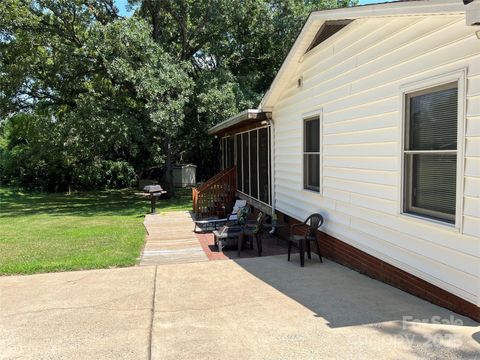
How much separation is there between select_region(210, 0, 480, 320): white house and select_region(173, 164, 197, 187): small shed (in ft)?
48.0

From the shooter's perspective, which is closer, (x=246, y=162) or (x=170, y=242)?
(x=170, y=242)

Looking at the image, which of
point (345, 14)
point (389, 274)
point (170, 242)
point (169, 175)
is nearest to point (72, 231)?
point (170, 242)

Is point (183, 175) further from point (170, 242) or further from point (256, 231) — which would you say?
Result: point (256, 231)

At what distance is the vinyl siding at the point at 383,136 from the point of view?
3.42 meters

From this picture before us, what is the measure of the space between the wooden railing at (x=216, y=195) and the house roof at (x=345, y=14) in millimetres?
3416

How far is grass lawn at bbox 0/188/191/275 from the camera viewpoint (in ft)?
21.1

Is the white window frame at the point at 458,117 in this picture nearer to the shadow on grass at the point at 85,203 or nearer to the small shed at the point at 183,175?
the shadow on grass at the point at 85,203

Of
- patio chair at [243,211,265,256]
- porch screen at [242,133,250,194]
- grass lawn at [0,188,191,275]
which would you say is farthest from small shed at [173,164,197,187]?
patio chair at [243,211,265,256]

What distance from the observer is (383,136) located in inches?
185

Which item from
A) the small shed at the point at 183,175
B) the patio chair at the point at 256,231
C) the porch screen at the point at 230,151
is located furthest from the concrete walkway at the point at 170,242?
the small shed at the point at 183,175

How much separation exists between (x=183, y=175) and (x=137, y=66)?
8.73 meters

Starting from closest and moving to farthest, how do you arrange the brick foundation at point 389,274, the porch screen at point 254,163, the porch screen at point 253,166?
the brick foundation at point 389,274
the porch screen at point 254,163
the porch screen at point 253,166

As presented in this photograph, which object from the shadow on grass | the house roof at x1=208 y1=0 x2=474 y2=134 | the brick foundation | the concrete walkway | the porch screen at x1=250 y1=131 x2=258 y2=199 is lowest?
the shadow on grass

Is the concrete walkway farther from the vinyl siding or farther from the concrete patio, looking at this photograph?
the vinyl siding
